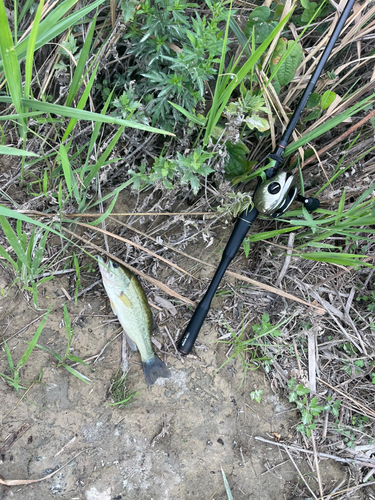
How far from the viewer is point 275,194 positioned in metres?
1.96

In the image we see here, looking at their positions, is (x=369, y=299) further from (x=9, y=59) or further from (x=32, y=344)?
(x=9, y=59)

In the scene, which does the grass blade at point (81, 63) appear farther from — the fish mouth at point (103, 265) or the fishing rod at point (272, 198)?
the fishing rod at point (272, 198)

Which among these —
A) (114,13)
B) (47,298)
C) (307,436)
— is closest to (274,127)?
(114,13)

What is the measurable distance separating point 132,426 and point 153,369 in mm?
393

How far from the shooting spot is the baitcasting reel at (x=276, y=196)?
196cm

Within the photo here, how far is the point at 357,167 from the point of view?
2.38m

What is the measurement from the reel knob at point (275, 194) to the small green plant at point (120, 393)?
1436 millimetres

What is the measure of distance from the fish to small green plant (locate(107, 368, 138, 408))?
148 millimetres

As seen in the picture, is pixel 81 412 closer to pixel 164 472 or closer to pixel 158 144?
pixel 164 472

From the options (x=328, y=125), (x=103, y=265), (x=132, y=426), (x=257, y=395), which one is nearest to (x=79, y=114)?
(x=103, y=265)

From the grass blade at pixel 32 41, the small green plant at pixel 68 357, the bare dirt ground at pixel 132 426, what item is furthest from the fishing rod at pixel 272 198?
the grass blade at pixel 32 41

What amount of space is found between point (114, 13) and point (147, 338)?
6.39ft

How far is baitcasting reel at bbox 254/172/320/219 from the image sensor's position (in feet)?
6.44

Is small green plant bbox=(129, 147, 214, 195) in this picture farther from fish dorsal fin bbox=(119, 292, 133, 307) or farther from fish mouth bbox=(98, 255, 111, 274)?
fish dorsal fin bbox=(119, 292, 133, 307)
